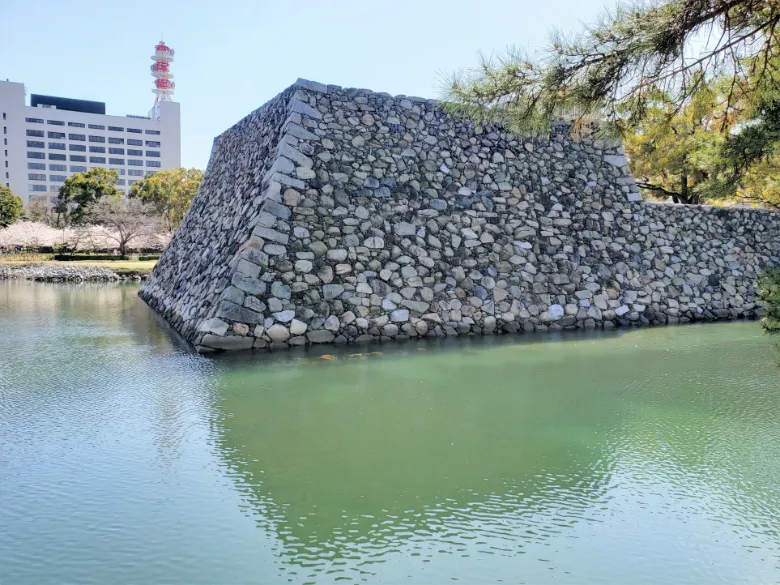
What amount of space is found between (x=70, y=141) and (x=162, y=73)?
62.9 ft

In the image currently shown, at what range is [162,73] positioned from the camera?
8525cm

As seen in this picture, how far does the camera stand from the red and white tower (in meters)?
85.6

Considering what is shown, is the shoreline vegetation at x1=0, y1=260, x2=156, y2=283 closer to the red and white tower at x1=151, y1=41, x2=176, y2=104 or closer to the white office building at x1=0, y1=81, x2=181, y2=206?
the white office building at x1=0, y1=81, x2=181, y2=206

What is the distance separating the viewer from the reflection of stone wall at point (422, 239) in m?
8.22

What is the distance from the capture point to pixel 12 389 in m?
5.94

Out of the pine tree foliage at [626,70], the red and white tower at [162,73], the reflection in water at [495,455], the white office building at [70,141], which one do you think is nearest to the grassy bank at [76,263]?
the reflection in water at [495,455]

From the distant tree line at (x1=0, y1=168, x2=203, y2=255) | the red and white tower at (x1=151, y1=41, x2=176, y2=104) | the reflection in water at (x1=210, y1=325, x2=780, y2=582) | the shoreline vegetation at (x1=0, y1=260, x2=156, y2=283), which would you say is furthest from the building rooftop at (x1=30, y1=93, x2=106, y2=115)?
the reflection in water at (x1=210, y1=325, x2=780, y2=582)

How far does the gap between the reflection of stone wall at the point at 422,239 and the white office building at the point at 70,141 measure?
67.5 meters

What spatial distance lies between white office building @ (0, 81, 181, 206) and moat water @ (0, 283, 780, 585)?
232ft

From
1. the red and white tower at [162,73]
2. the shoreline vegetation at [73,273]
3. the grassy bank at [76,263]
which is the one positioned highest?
the red and white tower at [162,73]

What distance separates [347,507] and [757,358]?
6327 mm

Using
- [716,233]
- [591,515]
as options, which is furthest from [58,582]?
[716,233]

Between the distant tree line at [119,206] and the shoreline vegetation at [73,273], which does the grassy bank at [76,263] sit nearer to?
the shoreline vegetation at [73,273]

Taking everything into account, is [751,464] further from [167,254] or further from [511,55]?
[167,254]
